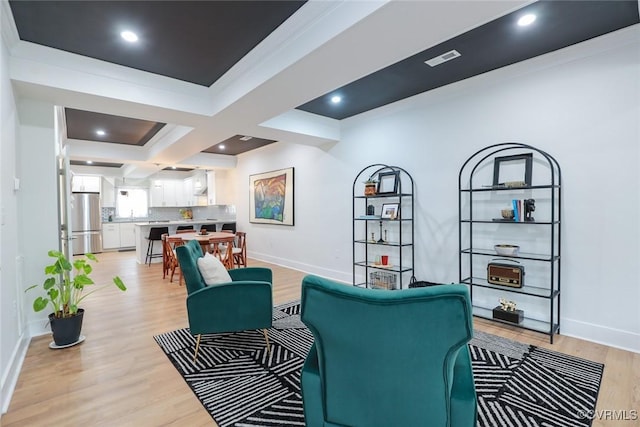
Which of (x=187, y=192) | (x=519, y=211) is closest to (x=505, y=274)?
(x=519, y=211)

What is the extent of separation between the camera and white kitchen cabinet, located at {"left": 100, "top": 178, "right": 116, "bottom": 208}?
9594 millimetres

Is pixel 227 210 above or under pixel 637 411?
above

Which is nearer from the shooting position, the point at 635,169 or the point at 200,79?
the point at 635,169

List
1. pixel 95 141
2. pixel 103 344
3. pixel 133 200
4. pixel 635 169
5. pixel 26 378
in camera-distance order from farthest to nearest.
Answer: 1. pixel 133 200
2. pixel 95 141
3. pixel 103 344
4. pixel 635 169
5. pixel 26 378

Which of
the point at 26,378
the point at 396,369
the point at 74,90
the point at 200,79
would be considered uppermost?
the point at 200,79

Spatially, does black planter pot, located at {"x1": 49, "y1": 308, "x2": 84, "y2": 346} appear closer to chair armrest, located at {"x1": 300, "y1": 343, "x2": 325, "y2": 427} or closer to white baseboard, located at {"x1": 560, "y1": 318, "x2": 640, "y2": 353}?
chair armrest, located at {"x1": 300, "y1": 343, "x2": 325, "y2": 427}

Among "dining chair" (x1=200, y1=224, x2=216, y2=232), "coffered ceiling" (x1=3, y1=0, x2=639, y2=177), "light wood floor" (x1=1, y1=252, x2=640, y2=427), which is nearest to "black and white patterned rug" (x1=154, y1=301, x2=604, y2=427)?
"light wood floor" (x1=1, y1=252, x2=640, y2=427)

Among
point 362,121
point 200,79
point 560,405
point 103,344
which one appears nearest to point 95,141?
point 200,79

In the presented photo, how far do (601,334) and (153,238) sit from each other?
746 centimetres

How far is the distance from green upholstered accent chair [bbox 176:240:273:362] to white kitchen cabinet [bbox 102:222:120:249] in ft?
27.6

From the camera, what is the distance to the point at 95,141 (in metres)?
6.39

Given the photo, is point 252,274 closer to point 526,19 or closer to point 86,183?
point 526,19

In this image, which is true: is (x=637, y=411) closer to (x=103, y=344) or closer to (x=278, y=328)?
(x=278, y=328)

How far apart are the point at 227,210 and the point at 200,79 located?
19.6 ft
